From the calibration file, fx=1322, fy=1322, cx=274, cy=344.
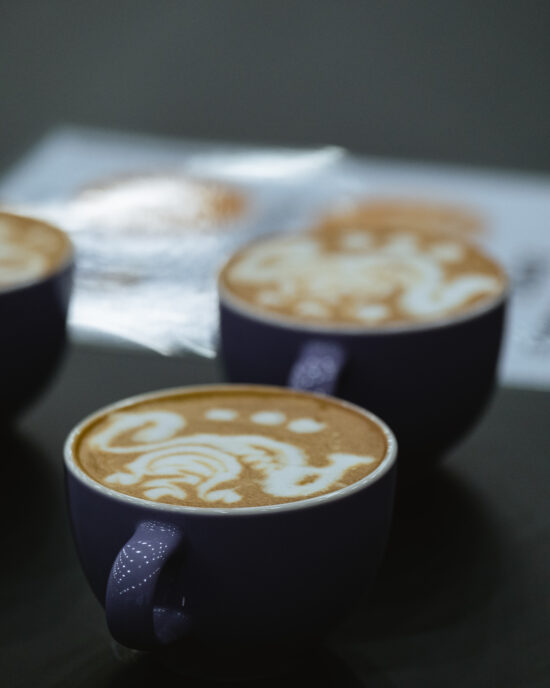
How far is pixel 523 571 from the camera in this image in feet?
1.76

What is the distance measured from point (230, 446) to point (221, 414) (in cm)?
3

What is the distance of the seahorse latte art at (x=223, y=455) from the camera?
438 millimetres

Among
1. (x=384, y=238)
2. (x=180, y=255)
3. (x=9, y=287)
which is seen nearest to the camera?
(x=9, y=287)

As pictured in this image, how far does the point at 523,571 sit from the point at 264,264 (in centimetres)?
20

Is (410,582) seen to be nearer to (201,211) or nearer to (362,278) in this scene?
(362,278)

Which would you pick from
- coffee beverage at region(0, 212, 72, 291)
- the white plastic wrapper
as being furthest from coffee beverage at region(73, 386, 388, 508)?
the white plastic wrapper

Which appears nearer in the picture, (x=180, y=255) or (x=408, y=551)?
(x=408, y=551)

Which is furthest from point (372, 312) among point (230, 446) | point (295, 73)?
point (295, 73)

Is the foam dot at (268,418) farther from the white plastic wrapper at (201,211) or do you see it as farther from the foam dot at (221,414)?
the white plastic wrapper at (201,211)

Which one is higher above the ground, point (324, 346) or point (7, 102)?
point (324, 346)

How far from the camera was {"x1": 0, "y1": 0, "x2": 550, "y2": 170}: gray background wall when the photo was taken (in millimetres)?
1163

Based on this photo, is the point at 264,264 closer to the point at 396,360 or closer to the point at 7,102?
the point at 396,360

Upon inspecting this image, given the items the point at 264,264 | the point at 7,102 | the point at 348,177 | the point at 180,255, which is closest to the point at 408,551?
the point at 264,264

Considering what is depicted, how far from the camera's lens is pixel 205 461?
46 cm
